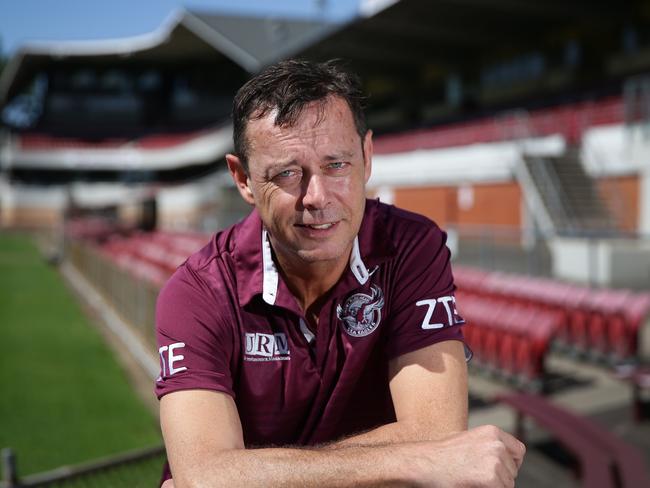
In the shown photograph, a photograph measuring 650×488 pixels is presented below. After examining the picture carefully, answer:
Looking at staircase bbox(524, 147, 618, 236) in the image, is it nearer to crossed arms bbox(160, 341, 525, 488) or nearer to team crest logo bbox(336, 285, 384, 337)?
team crest logo bbox(336, 285, 384, 337)

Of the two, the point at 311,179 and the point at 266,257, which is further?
the point at 266,257

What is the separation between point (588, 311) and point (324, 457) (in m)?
6.84

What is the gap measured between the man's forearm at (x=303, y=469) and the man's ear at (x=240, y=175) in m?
0.67

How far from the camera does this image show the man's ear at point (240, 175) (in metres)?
1.81

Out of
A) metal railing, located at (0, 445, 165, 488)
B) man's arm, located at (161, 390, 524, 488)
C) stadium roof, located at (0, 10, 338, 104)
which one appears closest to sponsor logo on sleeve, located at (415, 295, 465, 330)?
man's arm, located at (161, 390, 524, 488)

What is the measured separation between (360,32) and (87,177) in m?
34.2

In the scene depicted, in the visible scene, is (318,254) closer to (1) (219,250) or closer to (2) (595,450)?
(1) (219,250)

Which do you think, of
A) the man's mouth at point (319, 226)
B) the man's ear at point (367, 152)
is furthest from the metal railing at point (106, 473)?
the man's ear at point (367, 152)

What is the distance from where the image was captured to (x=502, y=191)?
1781 centimetres

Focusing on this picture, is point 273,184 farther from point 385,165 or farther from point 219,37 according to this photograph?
point 219,37

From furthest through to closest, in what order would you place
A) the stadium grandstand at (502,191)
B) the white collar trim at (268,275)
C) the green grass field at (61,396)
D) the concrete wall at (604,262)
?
1. the concrete wall at (604,262)
2. the stadium grandstand at (502,191)
3. the green grass field at (61,396)
4. the white collar trim at (268,275)

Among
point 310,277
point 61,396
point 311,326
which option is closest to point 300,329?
point 311,326

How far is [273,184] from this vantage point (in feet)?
5.60

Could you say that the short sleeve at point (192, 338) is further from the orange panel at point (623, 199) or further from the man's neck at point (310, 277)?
the orange panel at point (623, 199)
